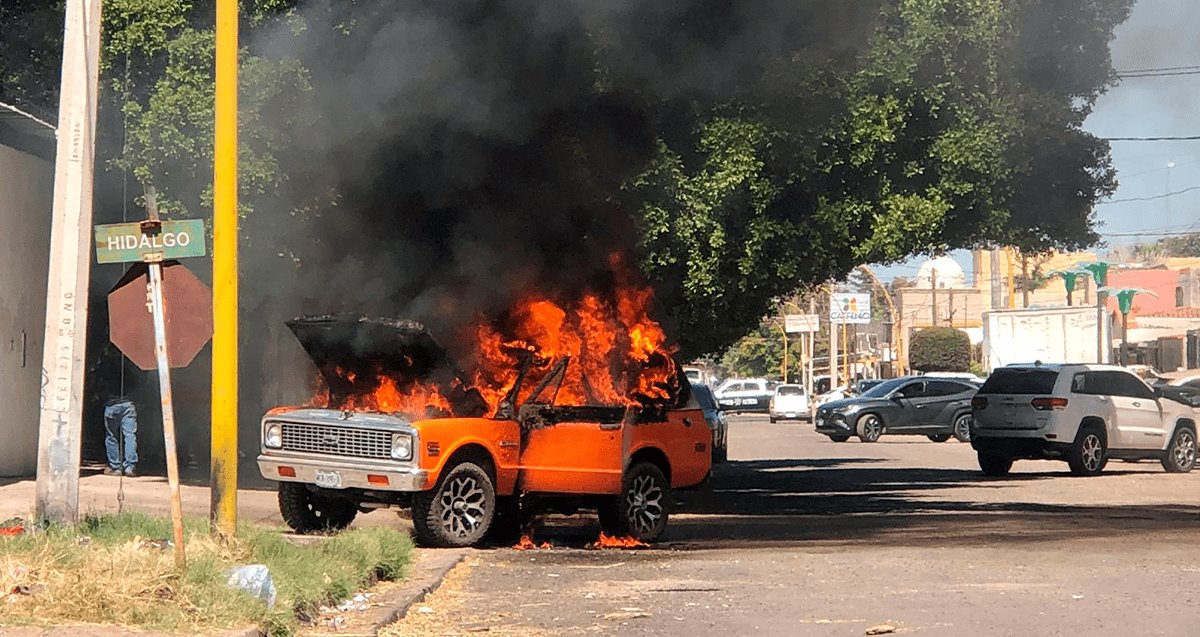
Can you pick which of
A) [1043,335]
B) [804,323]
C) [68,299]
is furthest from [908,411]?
[804,323]

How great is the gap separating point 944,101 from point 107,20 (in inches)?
354

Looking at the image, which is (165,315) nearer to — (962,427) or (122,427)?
(122,427)

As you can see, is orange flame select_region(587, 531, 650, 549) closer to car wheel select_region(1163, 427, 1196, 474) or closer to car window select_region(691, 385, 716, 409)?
car window select_region(691, 385, 716, 409)

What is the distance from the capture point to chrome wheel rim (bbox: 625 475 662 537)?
14422mm

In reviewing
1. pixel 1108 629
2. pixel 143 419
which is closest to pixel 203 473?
pixel 143 419

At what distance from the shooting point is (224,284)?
36.3 feet

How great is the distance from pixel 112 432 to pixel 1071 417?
13.5 meters

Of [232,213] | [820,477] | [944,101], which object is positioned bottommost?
[820,477]

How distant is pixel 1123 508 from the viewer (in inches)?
710

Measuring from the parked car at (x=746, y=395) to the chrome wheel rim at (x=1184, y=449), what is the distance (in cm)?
4623

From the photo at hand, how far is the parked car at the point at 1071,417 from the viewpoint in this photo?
2408 centimetres

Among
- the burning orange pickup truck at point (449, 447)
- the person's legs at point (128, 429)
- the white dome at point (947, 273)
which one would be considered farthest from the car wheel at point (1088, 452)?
the white dome at point (947, 273)

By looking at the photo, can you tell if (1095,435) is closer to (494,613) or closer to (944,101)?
(944,101)

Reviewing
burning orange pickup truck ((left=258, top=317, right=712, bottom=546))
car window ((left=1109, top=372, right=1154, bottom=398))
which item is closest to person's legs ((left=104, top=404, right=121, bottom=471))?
burning orange pickup truck ((left=258, top=317, right=712, bottom=546))
